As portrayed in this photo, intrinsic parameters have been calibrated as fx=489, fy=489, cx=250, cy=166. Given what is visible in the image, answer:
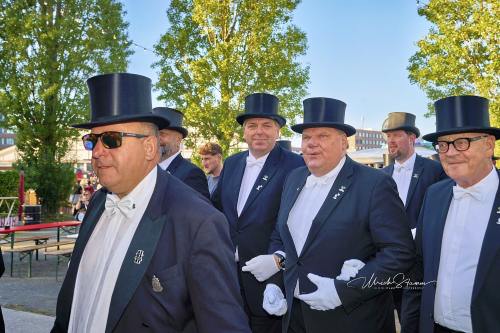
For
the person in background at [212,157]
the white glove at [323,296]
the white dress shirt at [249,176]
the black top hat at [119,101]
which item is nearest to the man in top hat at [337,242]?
the white glove at [323,296]

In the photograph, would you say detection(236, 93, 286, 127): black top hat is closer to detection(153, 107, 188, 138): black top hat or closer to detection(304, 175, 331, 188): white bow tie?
detection(153, 107, 188, 138): black top hat

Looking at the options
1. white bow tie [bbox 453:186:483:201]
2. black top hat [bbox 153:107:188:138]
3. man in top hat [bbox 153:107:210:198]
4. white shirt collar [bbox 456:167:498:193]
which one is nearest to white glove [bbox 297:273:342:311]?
white bow tie [bbox 453:186:483:201]

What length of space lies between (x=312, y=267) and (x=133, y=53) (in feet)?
79.5

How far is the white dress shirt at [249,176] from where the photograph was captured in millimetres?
5387

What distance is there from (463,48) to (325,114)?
1770 cm

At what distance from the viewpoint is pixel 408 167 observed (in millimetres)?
6859

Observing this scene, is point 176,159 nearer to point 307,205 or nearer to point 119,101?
point 307,205

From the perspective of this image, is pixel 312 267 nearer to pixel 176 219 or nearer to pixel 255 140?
pixel 176 219

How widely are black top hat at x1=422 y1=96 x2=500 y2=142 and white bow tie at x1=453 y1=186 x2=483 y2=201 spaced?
1.35 ft

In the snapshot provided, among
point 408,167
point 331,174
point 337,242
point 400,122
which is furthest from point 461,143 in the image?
point 400,122

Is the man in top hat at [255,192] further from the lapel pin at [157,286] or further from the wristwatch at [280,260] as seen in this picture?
the lapel pin at [157,286]

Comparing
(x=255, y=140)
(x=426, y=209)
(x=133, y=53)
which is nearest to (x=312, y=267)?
(x=426, y=209)

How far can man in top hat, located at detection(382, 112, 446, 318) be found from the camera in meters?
6.32

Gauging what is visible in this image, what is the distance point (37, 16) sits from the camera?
2208 cm
